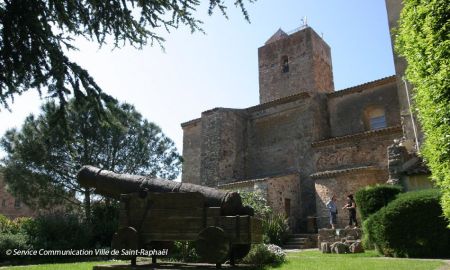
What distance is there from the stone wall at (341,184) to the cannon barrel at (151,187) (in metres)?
9.15

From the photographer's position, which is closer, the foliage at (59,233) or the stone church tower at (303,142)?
the foliage at (59,233)

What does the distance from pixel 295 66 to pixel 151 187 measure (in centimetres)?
1968

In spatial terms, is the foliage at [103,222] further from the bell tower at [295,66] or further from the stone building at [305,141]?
the bell tower at [295,66]

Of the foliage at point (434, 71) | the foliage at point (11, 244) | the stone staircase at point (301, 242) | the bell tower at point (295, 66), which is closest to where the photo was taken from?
the foliage at point (434, 71)

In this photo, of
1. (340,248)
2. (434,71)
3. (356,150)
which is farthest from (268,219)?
(434,71)

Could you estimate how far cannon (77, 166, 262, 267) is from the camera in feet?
18.6

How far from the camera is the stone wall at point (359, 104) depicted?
17125 mm

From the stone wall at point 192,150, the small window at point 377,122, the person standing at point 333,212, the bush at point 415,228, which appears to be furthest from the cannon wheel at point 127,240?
the stone wall at point 192,150

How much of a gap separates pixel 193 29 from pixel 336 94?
47.7 feet

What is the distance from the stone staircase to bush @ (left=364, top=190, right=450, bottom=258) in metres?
4.72

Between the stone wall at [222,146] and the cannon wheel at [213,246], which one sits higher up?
the stone wall at [222,146]

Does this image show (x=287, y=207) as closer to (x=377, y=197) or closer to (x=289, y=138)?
(x=289, y=138)

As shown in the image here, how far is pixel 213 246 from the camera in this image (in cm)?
564

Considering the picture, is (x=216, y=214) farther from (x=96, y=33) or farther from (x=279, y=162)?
(x=279, y=162)
